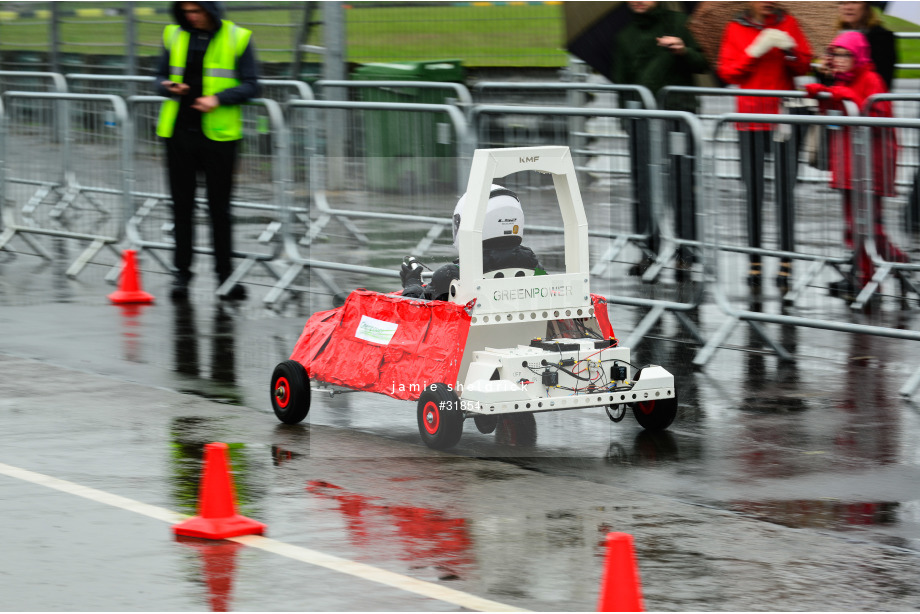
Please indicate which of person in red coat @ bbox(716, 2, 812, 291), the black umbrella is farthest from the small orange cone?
the black umbrella

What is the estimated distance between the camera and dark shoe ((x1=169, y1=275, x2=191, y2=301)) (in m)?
12.6

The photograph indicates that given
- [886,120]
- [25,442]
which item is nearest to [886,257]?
[886,120]

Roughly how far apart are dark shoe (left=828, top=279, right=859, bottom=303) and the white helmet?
3.36m

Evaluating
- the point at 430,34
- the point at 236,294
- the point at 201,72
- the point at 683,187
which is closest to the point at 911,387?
the point at 683,187

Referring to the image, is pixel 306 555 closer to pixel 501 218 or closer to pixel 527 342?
pixel 527 342

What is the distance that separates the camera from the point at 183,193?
12766 millimetres

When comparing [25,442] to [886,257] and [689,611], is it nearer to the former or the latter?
[689,611]

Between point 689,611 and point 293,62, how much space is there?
15435 millimetres

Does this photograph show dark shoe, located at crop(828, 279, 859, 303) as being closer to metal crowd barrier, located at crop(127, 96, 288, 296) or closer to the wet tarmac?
the wet tarmac

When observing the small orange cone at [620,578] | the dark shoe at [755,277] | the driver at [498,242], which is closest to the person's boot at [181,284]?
the dark shoe at [755,277]

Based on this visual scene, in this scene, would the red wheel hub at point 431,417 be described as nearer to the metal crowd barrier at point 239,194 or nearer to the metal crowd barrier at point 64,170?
the metal crowd barrier at point 239,194

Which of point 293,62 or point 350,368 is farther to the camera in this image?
point 293,62

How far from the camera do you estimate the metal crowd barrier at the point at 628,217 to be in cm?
1041

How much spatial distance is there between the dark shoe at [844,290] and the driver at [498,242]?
3259mm
